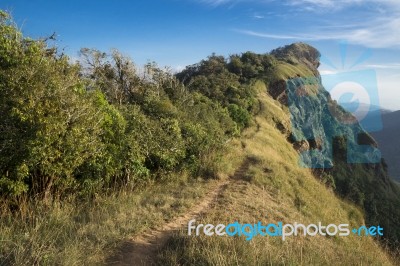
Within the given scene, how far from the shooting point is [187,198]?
985 centimetres

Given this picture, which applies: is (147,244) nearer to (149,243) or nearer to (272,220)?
(149,243)

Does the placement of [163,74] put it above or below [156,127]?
above

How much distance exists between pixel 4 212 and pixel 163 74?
18885 millimetres

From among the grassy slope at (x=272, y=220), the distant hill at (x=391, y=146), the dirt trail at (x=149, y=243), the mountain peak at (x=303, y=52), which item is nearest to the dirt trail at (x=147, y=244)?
the dirt trail at (x=149, y=243)

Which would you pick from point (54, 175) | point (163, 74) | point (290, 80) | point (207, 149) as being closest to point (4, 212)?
point (54, 175)

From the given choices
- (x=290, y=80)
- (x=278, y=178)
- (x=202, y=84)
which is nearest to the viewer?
(x=278, y=178)

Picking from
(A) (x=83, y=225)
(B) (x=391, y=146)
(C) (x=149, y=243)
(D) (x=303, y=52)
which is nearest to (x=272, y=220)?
(C) (x=149, y=243)

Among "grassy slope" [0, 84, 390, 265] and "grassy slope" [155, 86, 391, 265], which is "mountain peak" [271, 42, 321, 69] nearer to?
"grassy slope" [155, 86, 391, 265]

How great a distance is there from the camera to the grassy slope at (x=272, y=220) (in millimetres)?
5684

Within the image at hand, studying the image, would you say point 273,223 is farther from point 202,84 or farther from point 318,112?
point 318,112

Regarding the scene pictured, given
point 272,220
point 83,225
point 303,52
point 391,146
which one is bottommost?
point 391,146

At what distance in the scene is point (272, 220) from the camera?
9570 mm

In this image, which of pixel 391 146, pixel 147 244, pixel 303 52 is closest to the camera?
pixel 147 244

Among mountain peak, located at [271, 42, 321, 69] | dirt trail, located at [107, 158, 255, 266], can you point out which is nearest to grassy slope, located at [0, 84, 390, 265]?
dirt trail, located at [107, 158, 255, 266]
